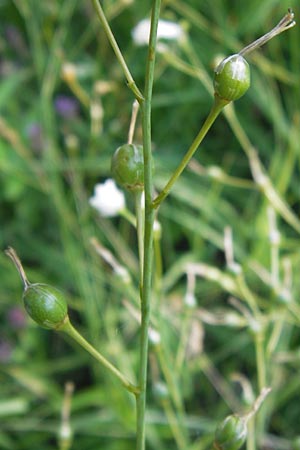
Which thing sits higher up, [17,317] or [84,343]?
[17,317]

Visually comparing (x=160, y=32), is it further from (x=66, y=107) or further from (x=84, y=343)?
(x=84, y=343)

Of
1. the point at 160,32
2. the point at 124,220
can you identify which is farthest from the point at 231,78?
the point at 124,220

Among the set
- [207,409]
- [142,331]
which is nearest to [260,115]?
[207,409]

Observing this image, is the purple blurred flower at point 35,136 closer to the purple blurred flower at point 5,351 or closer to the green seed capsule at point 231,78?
the purple blurred flower at point 5,351

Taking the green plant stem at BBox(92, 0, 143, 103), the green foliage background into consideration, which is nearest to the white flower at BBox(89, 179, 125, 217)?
the green foliage background

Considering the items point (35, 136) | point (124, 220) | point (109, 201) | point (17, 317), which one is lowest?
point (109, 201)

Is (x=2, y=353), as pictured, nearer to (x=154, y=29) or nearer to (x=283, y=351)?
(x=283, y=351)

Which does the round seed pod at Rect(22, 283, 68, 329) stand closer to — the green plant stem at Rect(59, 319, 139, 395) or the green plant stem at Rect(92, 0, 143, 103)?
the green plant stem at Rect(59, 319, 139, 395)
